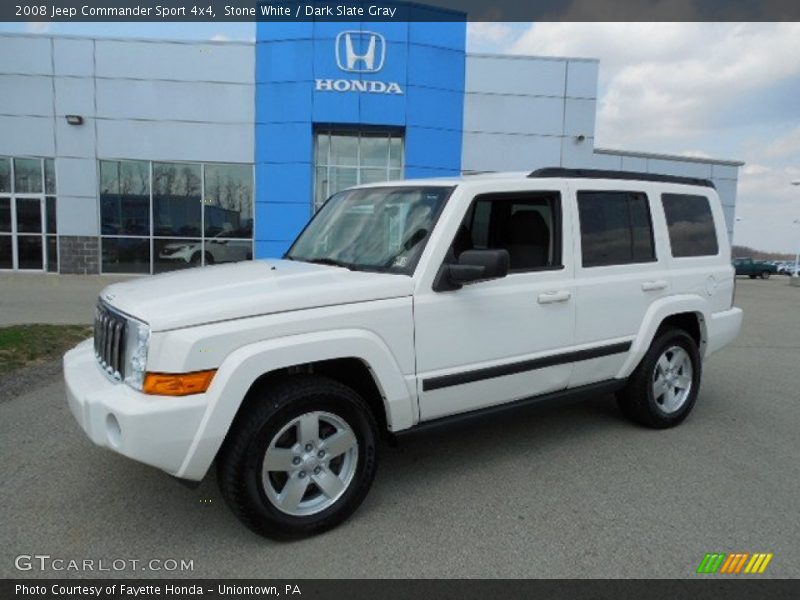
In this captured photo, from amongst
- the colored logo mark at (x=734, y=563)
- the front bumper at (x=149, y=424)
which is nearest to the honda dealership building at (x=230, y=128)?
the front bumper at (x=149, y=424)

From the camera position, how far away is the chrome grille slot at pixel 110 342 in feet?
10.1

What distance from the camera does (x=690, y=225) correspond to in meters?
5.03

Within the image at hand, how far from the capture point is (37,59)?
17.8 m

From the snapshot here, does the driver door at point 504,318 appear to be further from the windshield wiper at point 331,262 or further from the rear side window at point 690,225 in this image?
the rear side window at point 690,225

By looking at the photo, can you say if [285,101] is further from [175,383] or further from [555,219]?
[175,383]

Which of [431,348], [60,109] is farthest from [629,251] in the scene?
[60,109]

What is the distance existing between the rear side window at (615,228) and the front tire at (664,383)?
765 millimetres

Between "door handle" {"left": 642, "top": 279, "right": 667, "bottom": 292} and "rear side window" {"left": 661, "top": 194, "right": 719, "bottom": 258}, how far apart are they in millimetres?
325

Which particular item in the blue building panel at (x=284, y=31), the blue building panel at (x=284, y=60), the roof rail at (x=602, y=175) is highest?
the blue building panel at (x=284, y=31)

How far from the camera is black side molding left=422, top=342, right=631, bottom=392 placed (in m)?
3.49

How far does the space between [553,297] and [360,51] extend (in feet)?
50.3

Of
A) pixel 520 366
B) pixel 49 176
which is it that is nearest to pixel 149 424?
pixel 520 366
